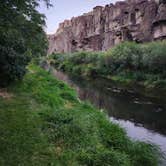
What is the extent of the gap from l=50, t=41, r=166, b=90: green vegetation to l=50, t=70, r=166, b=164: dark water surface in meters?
7.45

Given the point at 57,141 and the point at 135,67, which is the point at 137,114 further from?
the point at 135,67

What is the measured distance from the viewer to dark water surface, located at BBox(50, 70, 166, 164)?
13289 millimetres

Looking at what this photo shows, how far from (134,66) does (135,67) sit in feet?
1.28

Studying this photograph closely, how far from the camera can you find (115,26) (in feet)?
256

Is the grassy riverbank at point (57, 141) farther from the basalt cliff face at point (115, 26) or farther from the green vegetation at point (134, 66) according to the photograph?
the basalt cliff face at point (115, 26)

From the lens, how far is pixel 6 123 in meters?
8.02

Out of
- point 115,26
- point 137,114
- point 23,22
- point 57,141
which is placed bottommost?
point 137,114

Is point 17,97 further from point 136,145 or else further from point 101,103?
point 101,103

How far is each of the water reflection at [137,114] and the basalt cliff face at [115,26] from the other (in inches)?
1313

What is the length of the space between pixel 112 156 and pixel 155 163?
1.82 m

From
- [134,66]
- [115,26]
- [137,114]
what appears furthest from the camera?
[115,26]

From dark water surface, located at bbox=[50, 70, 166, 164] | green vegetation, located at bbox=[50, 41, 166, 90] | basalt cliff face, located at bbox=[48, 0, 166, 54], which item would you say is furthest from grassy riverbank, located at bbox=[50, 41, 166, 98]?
basalt cliff face, located at bbox=[48, 0, 166, 54]

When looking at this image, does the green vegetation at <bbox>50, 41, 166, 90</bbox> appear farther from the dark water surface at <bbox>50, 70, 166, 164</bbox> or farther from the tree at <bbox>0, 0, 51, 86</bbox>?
the tree at <bbox>0, 0, 51, 86</bbox>

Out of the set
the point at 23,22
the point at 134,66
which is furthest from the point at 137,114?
the point at 134,66
